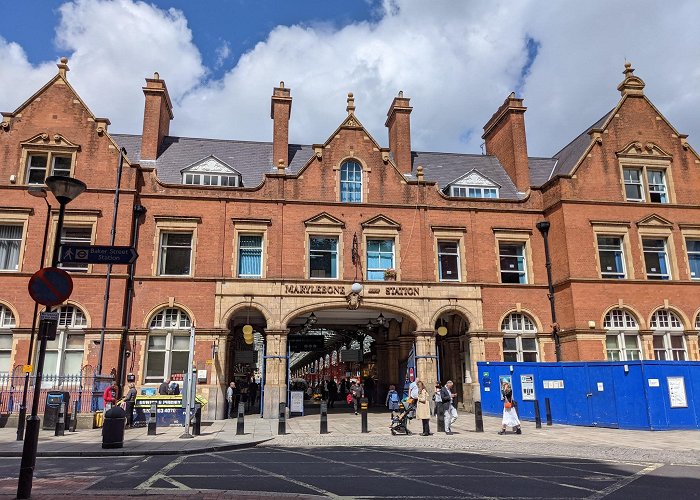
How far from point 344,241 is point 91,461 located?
15.4m

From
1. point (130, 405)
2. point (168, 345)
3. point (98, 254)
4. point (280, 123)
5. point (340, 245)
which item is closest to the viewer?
point (98, 254)

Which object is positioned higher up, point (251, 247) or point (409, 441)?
point (251, 247)

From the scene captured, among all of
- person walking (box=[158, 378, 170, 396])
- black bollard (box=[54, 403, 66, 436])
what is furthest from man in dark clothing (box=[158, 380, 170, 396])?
black bollard (box=[54, 403, 66, 436])

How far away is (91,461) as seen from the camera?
1224cm

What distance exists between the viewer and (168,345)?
2347 centimetres

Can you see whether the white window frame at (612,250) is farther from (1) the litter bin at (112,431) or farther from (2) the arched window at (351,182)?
(1) the litter bin at (112,431)

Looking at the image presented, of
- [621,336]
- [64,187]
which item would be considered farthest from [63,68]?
[621,336]

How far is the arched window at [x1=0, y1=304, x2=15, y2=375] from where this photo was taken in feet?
72.0

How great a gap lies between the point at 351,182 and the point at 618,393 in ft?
48.3

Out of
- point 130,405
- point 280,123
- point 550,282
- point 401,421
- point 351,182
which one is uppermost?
point 280,123

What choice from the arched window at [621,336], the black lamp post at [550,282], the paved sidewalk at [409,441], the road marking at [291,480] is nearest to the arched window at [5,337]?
the paved sidewalk at [409,441]

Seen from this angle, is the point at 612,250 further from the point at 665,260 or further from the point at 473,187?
the point at 473,187

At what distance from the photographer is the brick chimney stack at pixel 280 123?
1081 inches

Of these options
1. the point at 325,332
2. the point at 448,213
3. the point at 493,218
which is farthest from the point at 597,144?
the point at 325,332
